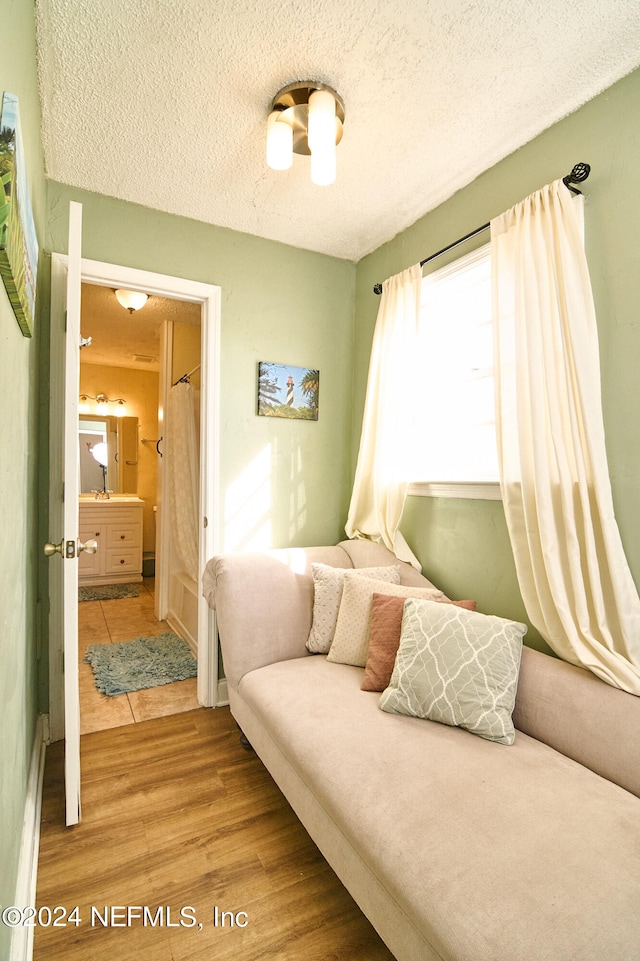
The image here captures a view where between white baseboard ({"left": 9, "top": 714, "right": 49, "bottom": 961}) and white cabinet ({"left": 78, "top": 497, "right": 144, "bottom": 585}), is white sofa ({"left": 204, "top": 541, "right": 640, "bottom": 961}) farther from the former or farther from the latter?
white cabinet ({"left": 78, "top": 497, "right": 144, "bottom": 585})

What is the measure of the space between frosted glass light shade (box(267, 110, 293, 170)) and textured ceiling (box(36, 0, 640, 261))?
0.08 metres

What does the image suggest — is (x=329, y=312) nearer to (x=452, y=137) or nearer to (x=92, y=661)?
(x=452, y=137)

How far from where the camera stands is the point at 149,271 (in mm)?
2359

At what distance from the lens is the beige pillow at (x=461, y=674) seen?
4.75 ft

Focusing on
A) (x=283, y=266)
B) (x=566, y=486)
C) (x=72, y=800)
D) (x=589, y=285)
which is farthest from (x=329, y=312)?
(x=72, y=800)

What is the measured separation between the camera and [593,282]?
1.59 m

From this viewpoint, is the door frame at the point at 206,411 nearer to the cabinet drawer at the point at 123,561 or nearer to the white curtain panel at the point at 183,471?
the white curtain panel at the point at 183,471

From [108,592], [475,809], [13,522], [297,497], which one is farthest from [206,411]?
[108,592]

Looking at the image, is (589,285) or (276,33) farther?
(589,285)

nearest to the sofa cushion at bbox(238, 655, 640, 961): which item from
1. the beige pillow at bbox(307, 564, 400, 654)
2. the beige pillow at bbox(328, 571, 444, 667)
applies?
the beige pillow at bbox(328, 571, 444, 667)

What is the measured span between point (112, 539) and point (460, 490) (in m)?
4.31

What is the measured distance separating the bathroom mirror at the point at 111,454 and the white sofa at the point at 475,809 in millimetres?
4457

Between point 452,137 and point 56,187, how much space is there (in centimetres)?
179

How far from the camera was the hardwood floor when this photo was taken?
124 cm
